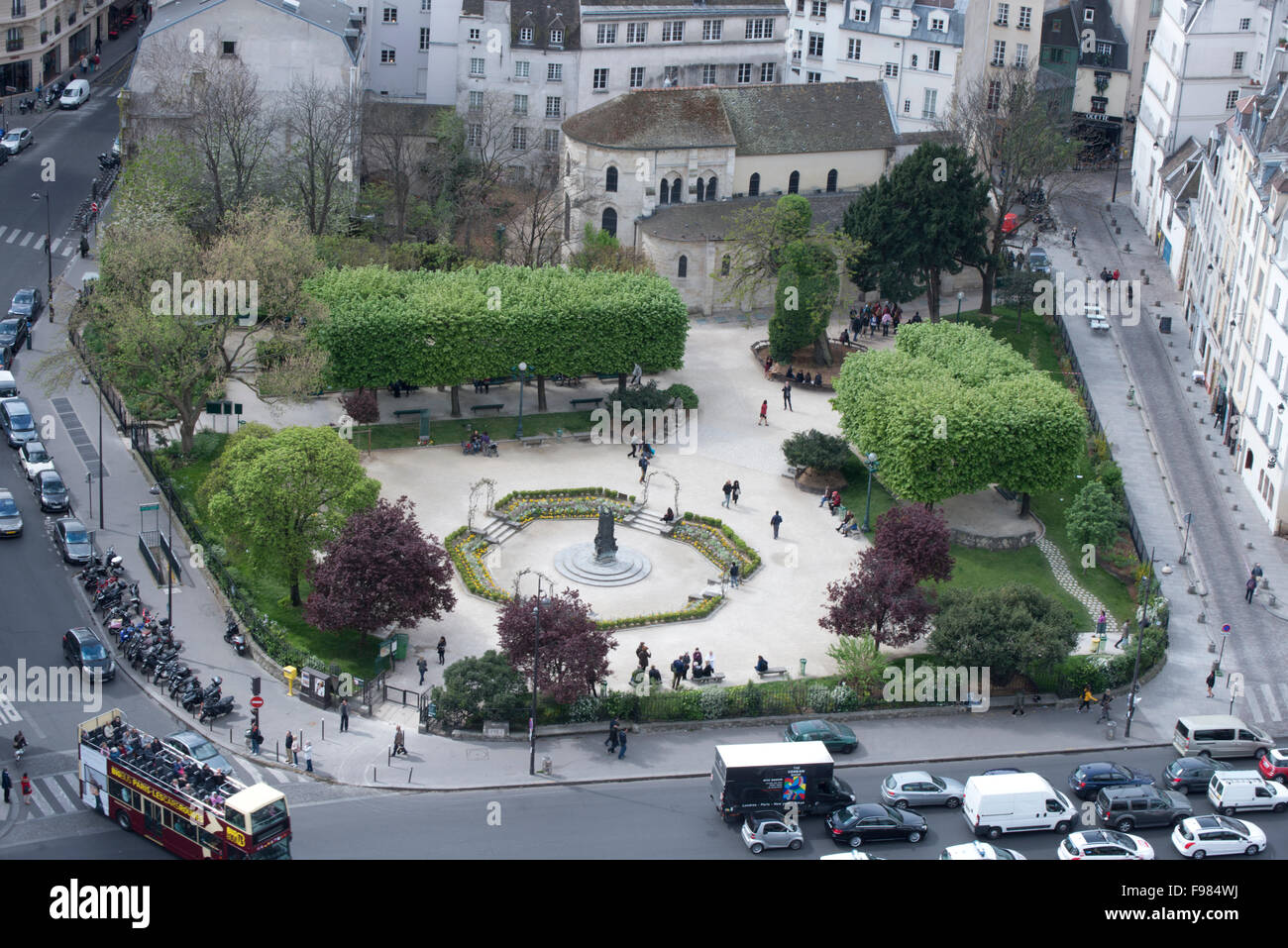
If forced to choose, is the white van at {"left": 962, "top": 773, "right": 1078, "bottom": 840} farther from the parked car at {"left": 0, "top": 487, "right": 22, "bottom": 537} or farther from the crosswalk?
the crosswalk

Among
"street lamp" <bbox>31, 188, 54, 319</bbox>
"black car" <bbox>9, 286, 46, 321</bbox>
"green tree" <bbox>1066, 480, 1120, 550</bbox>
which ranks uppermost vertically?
"street lamp" <bbox>31, 188, 54, 319</bbox>

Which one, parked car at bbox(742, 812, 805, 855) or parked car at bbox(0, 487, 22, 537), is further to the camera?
parked car at bbox(0, 487, 22, 537)

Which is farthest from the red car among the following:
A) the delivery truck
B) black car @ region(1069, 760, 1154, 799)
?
the delivery truck

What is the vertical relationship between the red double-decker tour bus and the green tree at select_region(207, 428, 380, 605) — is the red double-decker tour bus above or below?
below

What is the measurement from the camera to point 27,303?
357 feet

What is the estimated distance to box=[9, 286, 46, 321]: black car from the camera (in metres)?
108

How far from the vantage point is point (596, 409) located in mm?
102750

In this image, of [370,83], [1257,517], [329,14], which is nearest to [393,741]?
[1257,517]

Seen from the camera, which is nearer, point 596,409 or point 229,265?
point 229,265

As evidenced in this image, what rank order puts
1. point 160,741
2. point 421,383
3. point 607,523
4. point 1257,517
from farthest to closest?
point 421,383 → point 1257,517 → point 607,523 → point 160,741

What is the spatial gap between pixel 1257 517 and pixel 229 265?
52.0 meters

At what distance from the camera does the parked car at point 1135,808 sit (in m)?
69.7

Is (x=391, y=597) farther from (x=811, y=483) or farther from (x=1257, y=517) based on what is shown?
(x=1257, y=517)

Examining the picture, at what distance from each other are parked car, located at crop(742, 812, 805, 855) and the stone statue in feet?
73.3
